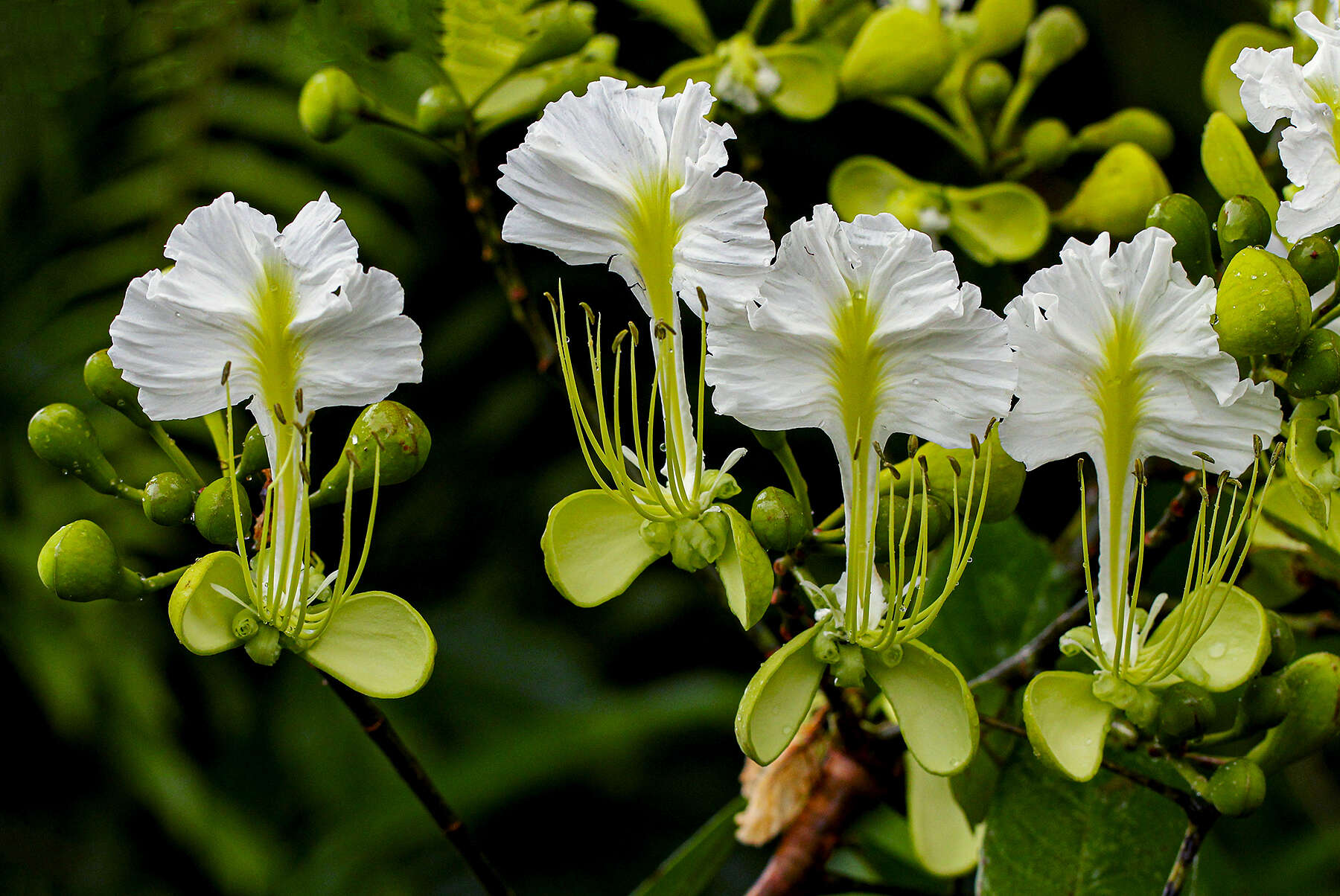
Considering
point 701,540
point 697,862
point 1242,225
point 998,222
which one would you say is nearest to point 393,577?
point 697,862

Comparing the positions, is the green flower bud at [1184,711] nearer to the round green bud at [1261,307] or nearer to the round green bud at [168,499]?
the round green bud at [1261,307]

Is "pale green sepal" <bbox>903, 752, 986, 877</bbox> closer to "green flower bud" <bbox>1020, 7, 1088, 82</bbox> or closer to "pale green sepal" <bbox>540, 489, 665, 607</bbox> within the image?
"pale green sepal" <bbox>540, 489, 665, 607</bbox>

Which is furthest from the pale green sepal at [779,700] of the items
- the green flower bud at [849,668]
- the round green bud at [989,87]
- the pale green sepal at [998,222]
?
the round green bud at [989,87]

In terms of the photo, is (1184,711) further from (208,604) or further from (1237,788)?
(208,604)

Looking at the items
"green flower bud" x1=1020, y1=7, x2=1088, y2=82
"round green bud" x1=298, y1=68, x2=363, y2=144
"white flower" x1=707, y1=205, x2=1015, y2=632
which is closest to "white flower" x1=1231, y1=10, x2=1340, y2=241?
"white flower" x1=707, y1=205, x2=1015, y2=632

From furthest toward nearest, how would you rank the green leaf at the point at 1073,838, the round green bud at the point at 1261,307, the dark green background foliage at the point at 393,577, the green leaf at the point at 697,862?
the dark green background foliage at the point at 393,577 → the green leaf at the point at 697,862 → the green leaf at the point at 1073,838 → the round green bud at the point at 1261,307

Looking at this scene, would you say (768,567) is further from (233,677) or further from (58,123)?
(233,677)
